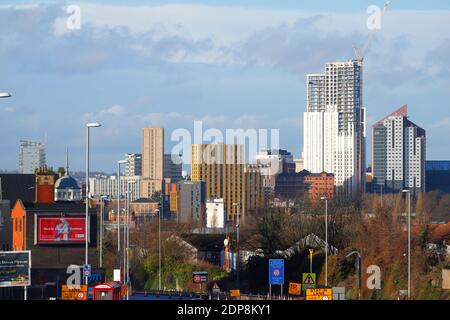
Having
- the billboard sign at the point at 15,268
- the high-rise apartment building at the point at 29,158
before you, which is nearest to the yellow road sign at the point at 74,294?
the billboard sign at the point at 15,268

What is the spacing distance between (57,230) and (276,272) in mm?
16739

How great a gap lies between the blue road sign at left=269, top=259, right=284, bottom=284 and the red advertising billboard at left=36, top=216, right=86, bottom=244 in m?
15.2

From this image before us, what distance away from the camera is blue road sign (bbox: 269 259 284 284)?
2100 inches

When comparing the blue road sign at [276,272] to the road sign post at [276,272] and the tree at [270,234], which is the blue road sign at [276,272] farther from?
the tree at [270,234]

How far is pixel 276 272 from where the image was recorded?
53.9m

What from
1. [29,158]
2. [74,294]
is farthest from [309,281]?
[29,158]

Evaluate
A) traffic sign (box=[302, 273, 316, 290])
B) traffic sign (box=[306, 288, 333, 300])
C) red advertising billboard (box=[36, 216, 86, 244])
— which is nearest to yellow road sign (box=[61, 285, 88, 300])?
traffic sign (box=[306, 288, 333, 300])

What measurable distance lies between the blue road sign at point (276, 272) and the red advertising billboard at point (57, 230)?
15.2 m

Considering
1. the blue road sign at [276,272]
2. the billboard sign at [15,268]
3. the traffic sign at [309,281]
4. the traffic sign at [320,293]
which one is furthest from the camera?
the blue road sign at [276,272]

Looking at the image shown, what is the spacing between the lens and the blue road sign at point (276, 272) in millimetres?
53328
